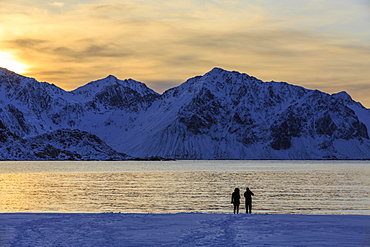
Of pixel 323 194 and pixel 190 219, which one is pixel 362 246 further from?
pixel 323 194

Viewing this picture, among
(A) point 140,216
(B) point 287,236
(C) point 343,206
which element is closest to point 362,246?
(B) point 287,236

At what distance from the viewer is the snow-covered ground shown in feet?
97.5

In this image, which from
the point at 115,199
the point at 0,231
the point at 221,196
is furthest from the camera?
the point at 221,196

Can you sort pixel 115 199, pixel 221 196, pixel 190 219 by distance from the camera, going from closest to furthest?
1. pixel 190 219
2. pixel 115 199
3. pixel 221 196

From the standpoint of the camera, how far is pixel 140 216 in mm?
41375

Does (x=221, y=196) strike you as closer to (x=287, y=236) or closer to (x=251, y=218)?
(x=251, y=218)

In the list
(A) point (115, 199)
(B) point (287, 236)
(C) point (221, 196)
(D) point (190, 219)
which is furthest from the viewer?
(C) point (221, 196)

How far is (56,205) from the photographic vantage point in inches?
2734

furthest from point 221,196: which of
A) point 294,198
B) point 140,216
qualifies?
point 140,216

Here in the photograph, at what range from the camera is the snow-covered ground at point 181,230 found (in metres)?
29.7

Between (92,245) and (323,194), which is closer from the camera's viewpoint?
(92,245)

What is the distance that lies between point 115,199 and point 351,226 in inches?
1989

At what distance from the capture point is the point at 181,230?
34094mm

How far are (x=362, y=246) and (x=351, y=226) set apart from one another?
24.9 feet
